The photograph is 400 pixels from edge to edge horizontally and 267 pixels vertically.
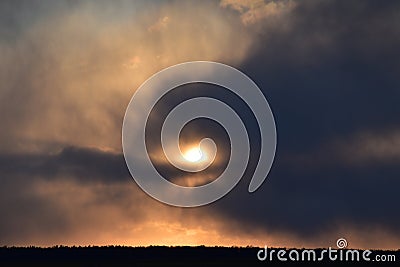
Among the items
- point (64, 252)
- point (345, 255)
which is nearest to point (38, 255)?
point (64, 252)

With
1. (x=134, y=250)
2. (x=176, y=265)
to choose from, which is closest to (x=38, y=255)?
(x=134, y=250)

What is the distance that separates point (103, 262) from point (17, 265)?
390 inches

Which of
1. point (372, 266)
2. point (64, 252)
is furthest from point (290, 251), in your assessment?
point (64, 252)

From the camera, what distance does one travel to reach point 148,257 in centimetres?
11350

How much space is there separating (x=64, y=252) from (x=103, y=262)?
1013 cm

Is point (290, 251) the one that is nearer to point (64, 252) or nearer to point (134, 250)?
point (134, 250)

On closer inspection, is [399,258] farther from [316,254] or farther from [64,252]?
[64,252]

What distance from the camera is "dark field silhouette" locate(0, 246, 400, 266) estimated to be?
10925 cm

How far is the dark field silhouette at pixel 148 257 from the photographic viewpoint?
109250mm

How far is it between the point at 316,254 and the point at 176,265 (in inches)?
716

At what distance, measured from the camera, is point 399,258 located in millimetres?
114312

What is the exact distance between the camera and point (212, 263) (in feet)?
357

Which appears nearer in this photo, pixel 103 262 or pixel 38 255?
pixel 103 262

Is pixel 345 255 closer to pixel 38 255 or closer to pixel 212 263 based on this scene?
pixel 212 263
